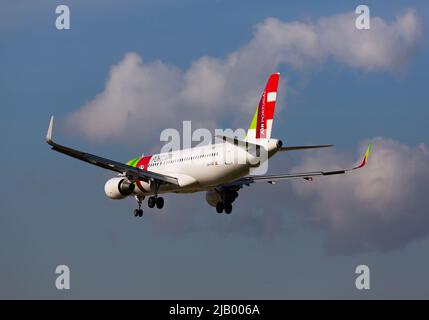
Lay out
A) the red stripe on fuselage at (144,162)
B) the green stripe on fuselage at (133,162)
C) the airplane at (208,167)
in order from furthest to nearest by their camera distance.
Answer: the green stripe on fuselage at (133,162)
the red stripe on fuselage at (144,162)
the airplane at (208,167)

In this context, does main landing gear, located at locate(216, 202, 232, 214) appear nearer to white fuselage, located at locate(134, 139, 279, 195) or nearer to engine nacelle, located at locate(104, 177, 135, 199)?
white fuselage, located at locate(134, 139, 279, 195)

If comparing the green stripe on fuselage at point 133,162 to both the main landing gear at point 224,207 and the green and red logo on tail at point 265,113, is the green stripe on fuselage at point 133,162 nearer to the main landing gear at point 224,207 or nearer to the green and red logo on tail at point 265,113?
the main landing gear at point 224,207

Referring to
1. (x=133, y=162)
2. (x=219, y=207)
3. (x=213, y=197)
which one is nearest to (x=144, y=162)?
(x=133, y=162)

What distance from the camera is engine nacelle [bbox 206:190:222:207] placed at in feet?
224

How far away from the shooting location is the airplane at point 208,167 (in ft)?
182

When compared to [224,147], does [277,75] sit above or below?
above

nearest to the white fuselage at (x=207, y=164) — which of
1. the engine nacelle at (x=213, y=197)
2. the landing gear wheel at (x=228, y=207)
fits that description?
the engine nacelle at (x=213, y=197)

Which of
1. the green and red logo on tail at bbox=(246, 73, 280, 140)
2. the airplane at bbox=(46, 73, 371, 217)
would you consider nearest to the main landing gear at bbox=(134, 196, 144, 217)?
the airplane at bbox=(46, 73, 371, 217)
